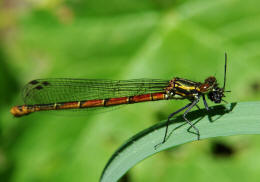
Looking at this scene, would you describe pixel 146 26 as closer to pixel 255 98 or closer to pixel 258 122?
pixel 255 98

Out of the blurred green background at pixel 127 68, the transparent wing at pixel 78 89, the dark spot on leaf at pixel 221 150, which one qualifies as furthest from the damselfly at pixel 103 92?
the dark spot on leaf at pixel 221 150

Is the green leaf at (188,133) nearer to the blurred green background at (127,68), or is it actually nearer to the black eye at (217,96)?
the black eye at (217,96)

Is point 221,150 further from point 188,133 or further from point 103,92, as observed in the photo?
point 188,133

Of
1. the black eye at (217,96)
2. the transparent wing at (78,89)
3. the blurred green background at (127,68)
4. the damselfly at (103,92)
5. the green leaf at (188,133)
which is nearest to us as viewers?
the green leaf at (188,133)

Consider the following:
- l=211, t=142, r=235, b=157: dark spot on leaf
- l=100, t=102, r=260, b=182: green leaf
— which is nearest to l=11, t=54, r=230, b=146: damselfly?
l=100, t=102, r=260, b=182: green leaf

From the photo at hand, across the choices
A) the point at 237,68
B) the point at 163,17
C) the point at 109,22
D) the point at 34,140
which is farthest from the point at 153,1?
the point at 34,140
